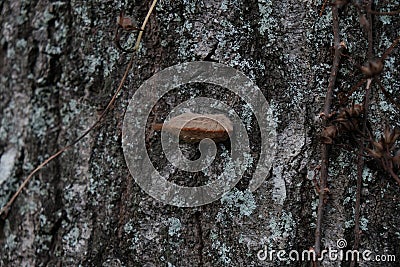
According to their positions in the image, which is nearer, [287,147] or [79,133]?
[287,147]

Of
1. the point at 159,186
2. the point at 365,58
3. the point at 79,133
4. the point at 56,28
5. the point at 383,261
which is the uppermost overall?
the point at 56,28

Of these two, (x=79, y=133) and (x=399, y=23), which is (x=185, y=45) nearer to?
(x=79, y=133)

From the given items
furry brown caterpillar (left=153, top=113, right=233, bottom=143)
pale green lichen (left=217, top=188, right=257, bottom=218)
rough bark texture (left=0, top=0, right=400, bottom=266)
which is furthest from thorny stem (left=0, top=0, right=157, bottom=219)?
Result: pale green lichen (left=217, top=188, right=257, bottom=218)

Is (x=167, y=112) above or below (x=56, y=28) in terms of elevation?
below

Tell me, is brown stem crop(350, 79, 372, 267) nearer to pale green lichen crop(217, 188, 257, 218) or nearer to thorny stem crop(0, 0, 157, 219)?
pale green lichen crop(217, 188, 257, 218)

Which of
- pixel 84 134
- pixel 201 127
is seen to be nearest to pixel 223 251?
pixel 201 127

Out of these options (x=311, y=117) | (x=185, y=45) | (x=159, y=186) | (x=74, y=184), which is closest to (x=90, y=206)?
(x=74, y=184)
